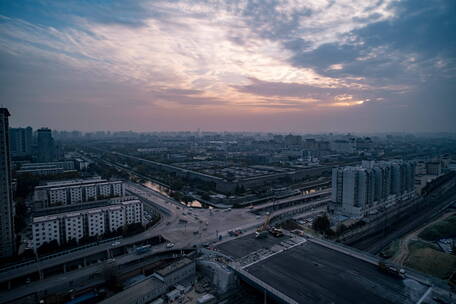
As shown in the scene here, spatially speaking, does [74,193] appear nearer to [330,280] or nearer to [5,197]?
[5,197]

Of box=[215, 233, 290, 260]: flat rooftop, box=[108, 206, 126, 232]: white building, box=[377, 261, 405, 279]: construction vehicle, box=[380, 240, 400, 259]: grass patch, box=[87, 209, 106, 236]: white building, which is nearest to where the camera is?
box=[377, 261, 405, 279]: construction vehicle

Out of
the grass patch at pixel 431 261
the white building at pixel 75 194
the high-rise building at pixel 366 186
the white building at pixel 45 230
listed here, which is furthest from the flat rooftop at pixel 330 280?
the white building at pixel 75 194

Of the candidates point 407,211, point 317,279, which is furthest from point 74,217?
point 407,211

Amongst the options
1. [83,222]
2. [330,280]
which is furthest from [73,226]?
[330,280]

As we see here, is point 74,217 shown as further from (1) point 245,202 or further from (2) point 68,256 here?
(1) point 245,202

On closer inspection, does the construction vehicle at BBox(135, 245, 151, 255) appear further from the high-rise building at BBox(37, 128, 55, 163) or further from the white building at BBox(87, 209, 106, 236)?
the high-rise building at BBox(37, 128, 55, 163)

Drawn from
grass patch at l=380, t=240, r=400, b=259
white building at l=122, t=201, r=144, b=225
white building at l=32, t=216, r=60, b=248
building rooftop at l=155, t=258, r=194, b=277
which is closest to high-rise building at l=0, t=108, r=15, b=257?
white building at l=32, t=216, r=60, b=248
